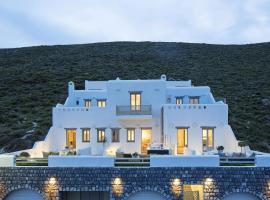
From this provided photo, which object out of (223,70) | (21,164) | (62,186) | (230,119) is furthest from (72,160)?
(223,70)

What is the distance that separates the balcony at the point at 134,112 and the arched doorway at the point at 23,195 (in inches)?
317

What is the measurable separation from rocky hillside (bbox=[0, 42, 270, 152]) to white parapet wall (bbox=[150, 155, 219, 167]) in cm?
1936

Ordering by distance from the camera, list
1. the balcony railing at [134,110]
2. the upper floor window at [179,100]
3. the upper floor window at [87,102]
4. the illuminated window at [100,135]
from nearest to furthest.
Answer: the balcony railing at [134,110], the illuminated window at [100,135], the upper floor window at [179,100], the upper floor window at [87,102]

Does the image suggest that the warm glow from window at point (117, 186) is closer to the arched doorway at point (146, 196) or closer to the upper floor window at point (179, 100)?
the arched doorway at point (146, 196)

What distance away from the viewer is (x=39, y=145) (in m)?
24.4

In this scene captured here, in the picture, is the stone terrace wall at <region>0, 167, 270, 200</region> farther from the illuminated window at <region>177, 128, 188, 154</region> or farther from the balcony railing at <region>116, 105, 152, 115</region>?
the balcony railing at <region>116, 105, 152, 115</region>

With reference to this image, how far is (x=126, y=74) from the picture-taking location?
59312 millimetres

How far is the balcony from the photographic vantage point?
2538 cm

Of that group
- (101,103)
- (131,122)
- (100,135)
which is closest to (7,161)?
(100,135)

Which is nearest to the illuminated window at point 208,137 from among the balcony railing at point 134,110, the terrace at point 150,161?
the balcony railing at point 134,110

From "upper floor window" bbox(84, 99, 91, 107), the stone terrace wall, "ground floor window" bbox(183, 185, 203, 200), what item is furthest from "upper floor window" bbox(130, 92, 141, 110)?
"ground floor window" bbox(183, 185, 203, 200)

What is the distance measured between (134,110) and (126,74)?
112 ft

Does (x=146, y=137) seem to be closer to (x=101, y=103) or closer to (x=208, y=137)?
(x=208, y=137)

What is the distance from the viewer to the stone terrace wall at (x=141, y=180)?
18875 mm
